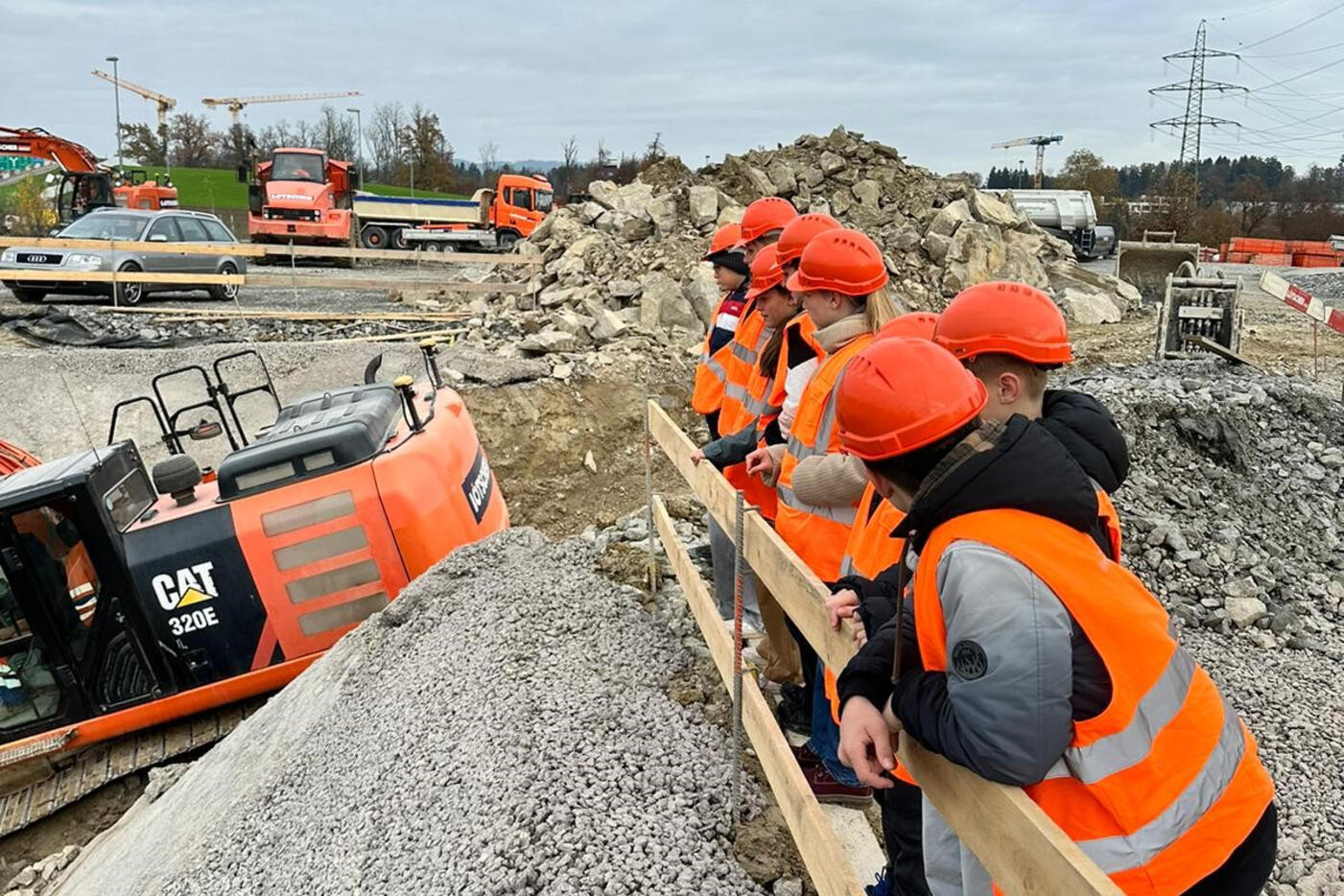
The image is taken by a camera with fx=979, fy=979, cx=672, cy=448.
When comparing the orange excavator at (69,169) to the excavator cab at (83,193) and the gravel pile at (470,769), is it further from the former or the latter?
the gravel pile at (470,769)

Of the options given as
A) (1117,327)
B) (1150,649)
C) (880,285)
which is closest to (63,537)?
(880,285)

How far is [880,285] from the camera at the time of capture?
343 centimetres

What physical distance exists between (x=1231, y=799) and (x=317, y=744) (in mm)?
3842

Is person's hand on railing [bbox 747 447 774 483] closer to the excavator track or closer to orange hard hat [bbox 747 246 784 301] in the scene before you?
orange hard hat [bbox 747 246 784 301]

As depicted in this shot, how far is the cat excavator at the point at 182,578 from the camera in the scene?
17.2ft

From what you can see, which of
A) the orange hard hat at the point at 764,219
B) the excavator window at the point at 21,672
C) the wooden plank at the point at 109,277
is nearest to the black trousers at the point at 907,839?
the orange hard hat at the point at 764,219

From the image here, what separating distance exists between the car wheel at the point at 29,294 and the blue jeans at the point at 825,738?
17722mm

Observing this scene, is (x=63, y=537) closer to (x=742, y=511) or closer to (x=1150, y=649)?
(x=742, y=511)

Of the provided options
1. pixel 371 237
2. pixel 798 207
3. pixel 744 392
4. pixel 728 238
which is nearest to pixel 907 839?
pixel 744 392

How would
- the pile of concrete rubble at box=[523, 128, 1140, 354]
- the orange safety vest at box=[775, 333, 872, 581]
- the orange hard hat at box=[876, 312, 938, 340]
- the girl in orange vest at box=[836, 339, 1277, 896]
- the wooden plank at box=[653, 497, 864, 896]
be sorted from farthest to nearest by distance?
the pile of concrete rubble at box=[523, 128, 1140, 354], the orange safety vest at box=[775, 333, 872, 581], the orange hard hat at box=[876, 312, 938, 340], the wooden plank at box=[653, 497, 864, 896], the girl in orange vest at box=[836, 339, 1277, 896]

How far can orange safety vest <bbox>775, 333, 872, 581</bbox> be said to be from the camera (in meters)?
3.31

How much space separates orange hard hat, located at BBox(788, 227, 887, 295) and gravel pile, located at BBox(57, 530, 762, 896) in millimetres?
1751

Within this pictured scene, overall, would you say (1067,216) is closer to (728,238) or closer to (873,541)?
(728,238)

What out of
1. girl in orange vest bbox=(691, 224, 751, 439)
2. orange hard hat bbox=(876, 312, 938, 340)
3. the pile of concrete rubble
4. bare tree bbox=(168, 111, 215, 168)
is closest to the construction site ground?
the pile of concrete rubble
